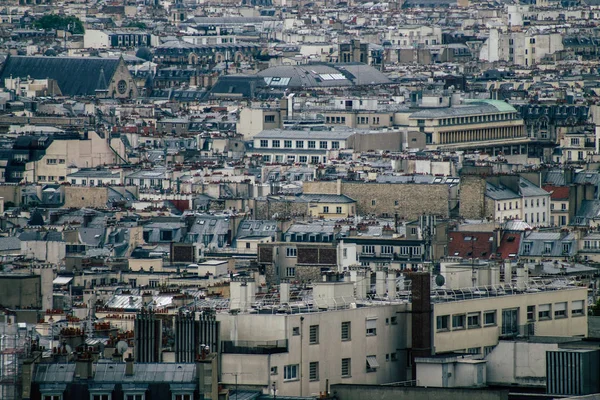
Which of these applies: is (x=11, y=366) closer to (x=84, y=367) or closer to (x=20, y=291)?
(x=84, y=367)


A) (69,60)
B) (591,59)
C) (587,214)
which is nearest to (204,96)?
(69,60)

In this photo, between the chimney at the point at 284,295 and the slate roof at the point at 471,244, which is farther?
the slate roof at the point at 471,244

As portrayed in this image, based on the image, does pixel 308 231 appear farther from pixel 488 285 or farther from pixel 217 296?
pixel 488 285

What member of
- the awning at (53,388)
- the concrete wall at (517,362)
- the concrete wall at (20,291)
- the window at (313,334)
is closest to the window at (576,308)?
the concrete wall at (517,362)

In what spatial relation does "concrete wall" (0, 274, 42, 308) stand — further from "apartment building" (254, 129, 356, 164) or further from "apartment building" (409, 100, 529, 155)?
"apartment building" (409, 100, 529, 155)

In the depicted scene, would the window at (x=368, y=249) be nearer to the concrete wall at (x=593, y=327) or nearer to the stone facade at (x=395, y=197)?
Result: the stone facade at (x=395, y=197)

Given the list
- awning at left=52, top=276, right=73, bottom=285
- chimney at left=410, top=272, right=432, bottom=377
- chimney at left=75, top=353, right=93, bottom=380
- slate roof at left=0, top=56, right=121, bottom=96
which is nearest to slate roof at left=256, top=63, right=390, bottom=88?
slate roof at left=0, top=56, right=121, bottom=96

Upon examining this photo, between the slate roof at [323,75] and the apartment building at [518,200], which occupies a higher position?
the apartment building at [518,200]

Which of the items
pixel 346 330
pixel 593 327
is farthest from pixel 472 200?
pixel 346 330
